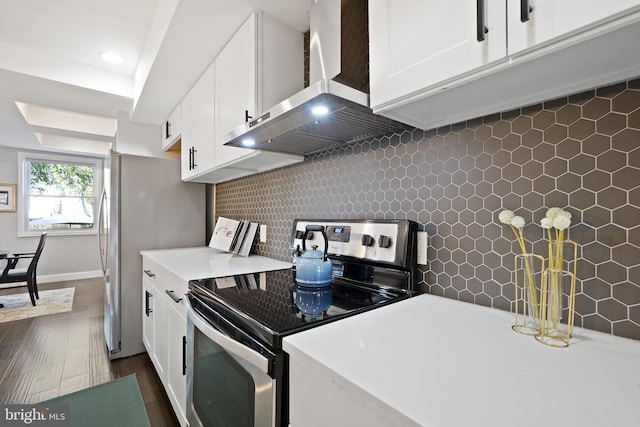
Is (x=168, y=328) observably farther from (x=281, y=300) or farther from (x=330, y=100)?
(x=330, y=100)

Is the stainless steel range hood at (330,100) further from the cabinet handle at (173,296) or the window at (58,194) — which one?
the window at (58,194)

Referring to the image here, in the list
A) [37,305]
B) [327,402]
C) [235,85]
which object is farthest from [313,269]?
[37,305]

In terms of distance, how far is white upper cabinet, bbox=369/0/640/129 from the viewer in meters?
0.56

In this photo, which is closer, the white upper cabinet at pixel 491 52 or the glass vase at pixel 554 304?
the white upper cabinet at pixel 491 52

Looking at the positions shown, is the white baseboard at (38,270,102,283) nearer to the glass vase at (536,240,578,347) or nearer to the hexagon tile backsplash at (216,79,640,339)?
the hexagon tile backsplash at (216,79,640,339)

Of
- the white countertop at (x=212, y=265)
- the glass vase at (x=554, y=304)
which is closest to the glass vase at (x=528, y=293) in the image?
the glass vase at (x=554, y=304)

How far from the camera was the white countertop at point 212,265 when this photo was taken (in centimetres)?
151

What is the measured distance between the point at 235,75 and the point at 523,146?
4.83 feet

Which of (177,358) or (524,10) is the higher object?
(524,10)

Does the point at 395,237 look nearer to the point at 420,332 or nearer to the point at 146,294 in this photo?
the point at 420,332

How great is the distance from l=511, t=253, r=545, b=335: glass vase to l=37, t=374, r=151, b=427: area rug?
6.19ft

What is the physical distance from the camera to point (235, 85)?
5.49 feet

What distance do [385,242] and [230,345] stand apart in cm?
65

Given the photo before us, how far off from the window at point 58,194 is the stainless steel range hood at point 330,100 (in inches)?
228
